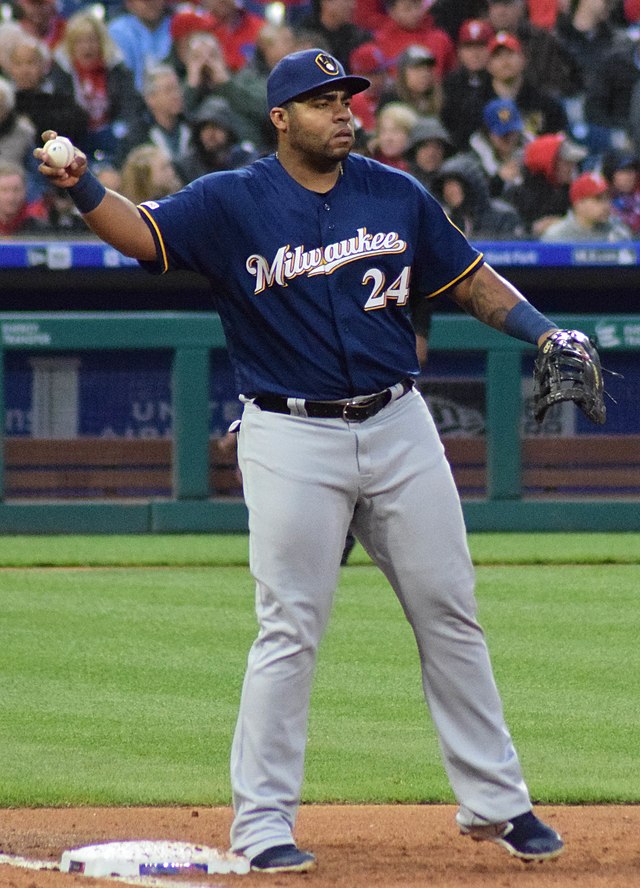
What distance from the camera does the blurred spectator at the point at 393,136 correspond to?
11438mm

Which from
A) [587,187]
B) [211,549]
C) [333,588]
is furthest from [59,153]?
[587,187]

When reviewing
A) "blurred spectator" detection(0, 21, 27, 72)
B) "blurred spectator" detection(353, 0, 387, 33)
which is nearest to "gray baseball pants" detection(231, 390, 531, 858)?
"blurred spectator" detection(0, 21, 27, 72)

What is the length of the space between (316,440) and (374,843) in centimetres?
91

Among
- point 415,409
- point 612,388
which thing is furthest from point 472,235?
point 415,409

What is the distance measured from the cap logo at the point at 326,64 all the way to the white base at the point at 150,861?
161 centimetres

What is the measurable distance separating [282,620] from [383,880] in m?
0.55

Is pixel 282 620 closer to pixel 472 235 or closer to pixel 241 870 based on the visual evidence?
pixel 241 870

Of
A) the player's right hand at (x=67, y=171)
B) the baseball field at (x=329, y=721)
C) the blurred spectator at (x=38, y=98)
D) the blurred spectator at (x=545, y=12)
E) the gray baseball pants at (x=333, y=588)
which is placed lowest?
the baseball field at (x=329, y=721)

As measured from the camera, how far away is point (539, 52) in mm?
12133

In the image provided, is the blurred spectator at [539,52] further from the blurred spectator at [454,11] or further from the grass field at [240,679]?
the grass field at [240,679]

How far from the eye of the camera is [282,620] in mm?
A: 3215

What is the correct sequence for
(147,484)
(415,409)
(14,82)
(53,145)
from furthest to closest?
(14,82) < (147,484) < (415,409) < (53,145)

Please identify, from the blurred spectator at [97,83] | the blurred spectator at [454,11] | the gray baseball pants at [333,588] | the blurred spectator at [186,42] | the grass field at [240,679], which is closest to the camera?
the gray baseball pants at [333,588]

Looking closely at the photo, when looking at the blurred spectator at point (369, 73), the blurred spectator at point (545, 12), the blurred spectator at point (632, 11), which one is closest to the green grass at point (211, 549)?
the blurred spectator at point (369, 73)
